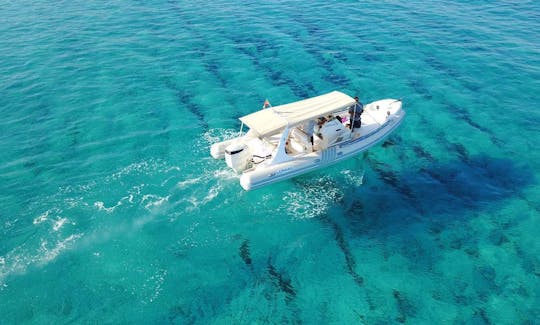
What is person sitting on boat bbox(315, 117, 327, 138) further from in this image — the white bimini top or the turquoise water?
the turquoise water

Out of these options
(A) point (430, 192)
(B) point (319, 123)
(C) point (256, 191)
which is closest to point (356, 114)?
(B) point (319, 123)

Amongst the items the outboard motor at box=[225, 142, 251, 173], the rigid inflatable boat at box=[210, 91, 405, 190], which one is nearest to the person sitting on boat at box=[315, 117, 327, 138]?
the rigid inflatable boat at box=[210, 91, 405, 190]

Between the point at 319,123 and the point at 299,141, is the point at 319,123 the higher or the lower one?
the higher one

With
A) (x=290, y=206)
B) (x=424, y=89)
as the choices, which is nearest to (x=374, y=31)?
(x=424, y=89)

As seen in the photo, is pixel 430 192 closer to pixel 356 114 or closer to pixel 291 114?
pixel 356 114

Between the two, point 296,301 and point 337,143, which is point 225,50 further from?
point 296,301

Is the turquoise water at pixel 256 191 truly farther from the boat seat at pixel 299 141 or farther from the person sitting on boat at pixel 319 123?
the person sitting on boat at pixel 319 123
